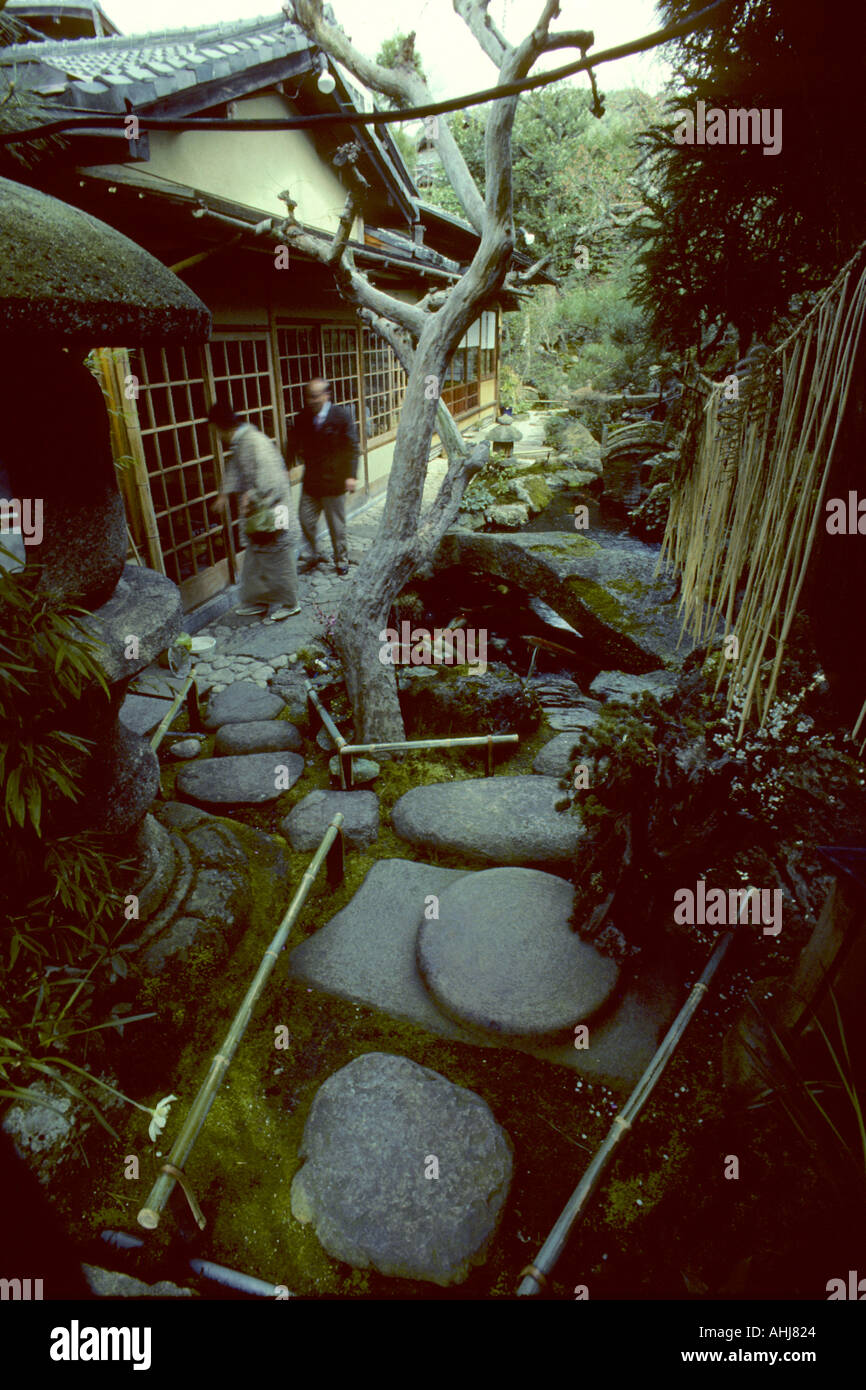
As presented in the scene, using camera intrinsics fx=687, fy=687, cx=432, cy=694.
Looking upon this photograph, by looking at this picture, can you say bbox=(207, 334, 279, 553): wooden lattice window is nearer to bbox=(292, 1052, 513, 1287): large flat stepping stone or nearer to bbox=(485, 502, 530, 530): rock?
bbox=(485, 502, 530, 530): rock

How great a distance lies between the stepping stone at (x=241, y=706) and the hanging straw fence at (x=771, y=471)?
182 inches

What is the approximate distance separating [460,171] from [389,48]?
132ft

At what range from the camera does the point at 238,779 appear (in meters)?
5.26

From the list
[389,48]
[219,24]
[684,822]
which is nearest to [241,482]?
[684,822]

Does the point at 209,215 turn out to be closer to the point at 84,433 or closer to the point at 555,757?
the point at 84,433

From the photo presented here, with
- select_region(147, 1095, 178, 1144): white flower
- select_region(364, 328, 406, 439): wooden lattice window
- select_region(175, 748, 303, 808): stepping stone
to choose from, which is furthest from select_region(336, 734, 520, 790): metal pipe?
select_region(364, 328, 406, 439): wooden lattice window

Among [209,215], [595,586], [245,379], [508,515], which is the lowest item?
[595,586]

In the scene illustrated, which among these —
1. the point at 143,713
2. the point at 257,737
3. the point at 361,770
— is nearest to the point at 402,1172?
the point at 361,770

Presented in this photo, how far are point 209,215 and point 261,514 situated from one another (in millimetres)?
2591

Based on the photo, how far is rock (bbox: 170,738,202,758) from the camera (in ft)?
18.6

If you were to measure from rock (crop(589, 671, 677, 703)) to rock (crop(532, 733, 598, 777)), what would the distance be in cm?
80

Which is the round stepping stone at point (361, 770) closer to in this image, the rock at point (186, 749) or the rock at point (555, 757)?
the rock at point (186, 749)
